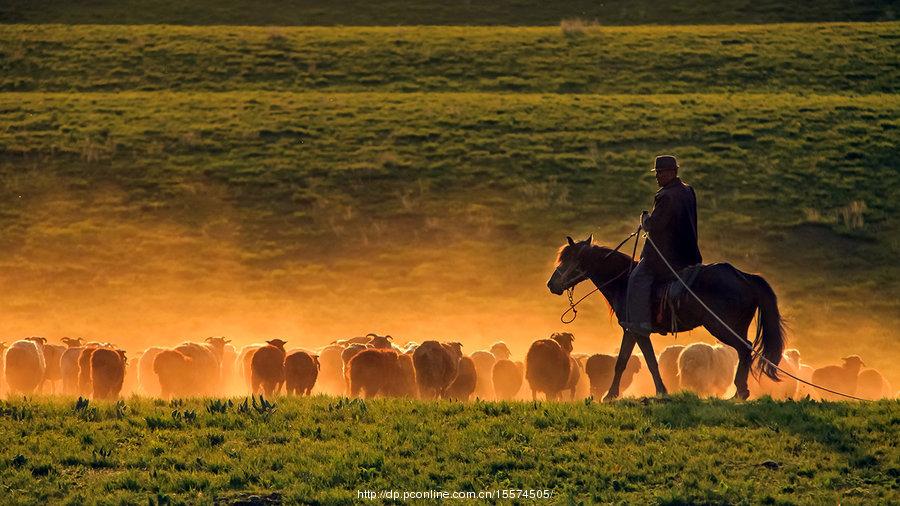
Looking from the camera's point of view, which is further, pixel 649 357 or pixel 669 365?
pixel 669 365

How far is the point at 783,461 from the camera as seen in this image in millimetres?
12438

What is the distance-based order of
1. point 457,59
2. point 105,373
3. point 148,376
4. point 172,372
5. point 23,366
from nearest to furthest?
point 105,373 → point 172,372 → point 23,366 → point 148,376 → point 457,59

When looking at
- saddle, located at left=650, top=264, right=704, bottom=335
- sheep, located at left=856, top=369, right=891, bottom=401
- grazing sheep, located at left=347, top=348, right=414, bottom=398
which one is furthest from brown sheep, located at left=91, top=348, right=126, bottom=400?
sheep, located at left=856, top=369, right=891, bottom=401

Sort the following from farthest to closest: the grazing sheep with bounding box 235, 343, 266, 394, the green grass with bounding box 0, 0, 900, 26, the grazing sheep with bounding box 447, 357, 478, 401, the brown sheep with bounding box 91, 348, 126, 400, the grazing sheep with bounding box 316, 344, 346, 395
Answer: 1. the green grass with bounding box 0, 0, 900, 26
2. the grazing sheep with bounding box 316, 344, 346, 395
3. the grazing sheep with bounding box 235, 343, 266, 394
4. the grazing sheep with bounding box 447, 357, 478, 401
5. the brown sheep with bounding box 91, 348, 126, 400

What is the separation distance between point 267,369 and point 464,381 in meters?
2.96

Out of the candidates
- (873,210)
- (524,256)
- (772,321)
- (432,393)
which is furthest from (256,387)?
(873,210)

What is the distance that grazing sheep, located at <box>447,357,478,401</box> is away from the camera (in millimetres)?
18297

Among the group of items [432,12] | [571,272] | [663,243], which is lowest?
[571,272]

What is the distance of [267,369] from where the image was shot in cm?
1812

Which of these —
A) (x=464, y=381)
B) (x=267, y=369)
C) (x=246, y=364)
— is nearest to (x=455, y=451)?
(x=464, y=381)

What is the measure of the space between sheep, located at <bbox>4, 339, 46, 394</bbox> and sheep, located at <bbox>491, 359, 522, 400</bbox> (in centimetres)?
721

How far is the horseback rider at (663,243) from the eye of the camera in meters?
15.7

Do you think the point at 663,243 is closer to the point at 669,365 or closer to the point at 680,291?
the point at 680,291

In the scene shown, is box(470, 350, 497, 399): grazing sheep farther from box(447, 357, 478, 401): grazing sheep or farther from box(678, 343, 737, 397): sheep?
box(678, 343, 737, 397): sheep
